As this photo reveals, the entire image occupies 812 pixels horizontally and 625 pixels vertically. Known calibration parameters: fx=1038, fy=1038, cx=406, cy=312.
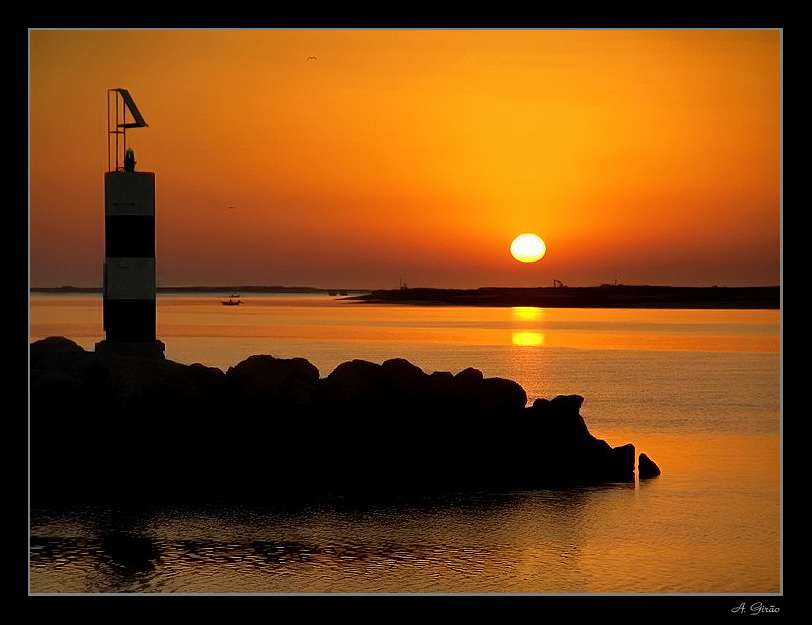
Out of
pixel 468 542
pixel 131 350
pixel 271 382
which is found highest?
pixel 131 350

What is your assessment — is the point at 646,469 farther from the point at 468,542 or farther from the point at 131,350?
the point at 131,350

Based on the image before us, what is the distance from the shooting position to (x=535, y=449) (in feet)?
42.1

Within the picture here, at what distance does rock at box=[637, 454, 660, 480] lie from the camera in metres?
13.6

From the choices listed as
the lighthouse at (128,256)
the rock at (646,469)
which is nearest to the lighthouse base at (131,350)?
the lighthouse at (128,256)

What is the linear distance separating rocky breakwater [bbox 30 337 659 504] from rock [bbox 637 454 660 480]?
0.57 m

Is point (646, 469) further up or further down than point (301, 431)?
further down

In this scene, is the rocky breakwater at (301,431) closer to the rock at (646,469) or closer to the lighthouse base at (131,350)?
the rock at (646,469)

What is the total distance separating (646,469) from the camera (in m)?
13.7

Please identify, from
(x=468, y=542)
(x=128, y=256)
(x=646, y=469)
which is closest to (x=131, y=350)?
(x=128, y=256)

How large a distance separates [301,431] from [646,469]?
460 cm

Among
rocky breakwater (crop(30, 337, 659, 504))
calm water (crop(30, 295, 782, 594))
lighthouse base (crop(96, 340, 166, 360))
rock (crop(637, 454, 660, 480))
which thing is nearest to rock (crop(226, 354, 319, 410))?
rocky breakwater (crop(30, 337, 659, 504))

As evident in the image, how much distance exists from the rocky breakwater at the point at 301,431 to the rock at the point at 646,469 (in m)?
0.57

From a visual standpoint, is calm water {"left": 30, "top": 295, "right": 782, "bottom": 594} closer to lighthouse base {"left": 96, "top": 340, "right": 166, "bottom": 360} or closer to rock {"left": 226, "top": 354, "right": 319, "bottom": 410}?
rock {"left": 226, "top": 354, "right": 319, "bottom": 410}
